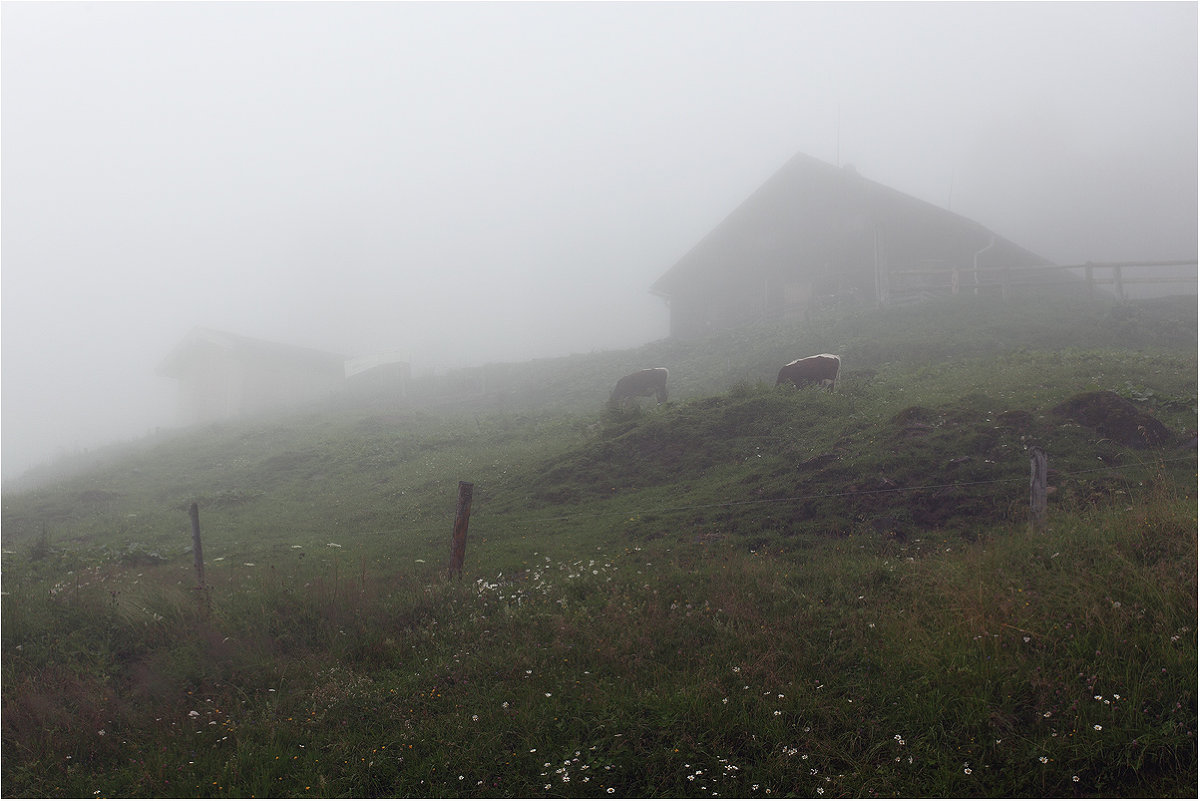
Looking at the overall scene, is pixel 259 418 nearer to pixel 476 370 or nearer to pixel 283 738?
pixel 476 370

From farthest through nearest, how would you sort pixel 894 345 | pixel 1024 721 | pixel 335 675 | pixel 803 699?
pixel 894 345 → pixel 335 675 → pixel 803 699 → pixel 1024 721

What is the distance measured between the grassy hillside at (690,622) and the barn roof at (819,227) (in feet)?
72.2

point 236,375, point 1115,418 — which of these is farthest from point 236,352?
point 1115,418

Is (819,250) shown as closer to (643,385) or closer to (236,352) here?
(643,385)

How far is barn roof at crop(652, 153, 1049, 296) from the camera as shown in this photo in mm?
36375

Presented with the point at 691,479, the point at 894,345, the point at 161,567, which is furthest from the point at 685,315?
the point at 161,567

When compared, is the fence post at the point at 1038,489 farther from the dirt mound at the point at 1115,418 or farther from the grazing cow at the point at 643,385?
the grazing cow at the point at 643,385

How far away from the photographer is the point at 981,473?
10.8 meters

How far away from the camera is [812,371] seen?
63.1ft

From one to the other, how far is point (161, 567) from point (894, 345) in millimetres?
21535

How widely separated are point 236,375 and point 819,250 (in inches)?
1365

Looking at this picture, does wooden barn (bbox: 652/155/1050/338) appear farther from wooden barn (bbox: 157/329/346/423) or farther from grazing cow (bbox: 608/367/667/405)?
wooden barn (bbox: 157/329/346/423)

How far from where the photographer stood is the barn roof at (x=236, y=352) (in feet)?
150

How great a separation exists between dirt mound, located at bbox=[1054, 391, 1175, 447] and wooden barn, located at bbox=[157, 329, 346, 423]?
130ft
